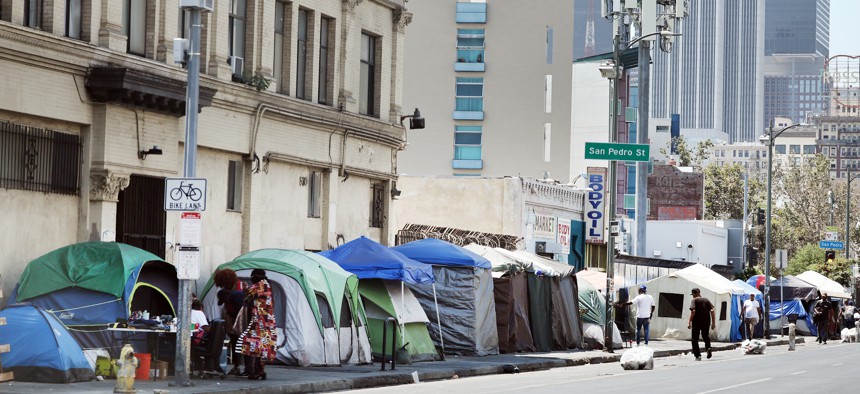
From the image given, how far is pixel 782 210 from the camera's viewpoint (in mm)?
110062

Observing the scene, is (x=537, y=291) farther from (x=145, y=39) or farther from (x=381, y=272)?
(x=145, y=39)

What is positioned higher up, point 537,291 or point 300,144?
point 300,144

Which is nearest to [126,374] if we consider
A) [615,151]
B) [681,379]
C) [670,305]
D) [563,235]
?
[681,379]

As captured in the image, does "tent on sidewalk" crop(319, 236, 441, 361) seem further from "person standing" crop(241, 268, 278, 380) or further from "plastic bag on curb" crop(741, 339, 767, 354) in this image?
"plastic bag on curb" crop(741, 339, 767, 354)

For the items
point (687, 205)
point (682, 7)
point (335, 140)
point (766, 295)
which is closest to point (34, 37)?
point (335, 140)

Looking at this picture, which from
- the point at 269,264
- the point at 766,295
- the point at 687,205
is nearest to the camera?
the point at 269,264

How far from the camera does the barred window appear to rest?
74.7 feet

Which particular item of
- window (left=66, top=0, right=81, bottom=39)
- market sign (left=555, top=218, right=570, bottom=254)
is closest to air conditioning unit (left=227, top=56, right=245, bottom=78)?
window (left=66, top=0, right=81, bottom=39)

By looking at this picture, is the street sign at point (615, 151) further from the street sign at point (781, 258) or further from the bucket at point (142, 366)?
the street sign at point (781, 258)

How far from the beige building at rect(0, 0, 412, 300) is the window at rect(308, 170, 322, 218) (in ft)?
0.14

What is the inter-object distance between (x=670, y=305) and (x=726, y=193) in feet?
203

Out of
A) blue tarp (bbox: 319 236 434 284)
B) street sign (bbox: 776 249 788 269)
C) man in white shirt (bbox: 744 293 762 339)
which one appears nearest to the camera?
blue tarp (bbox: 319 236 434 284)

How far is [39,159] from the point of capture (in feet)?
77.3

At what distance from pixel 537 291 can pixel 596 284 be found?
7391 millimetres
